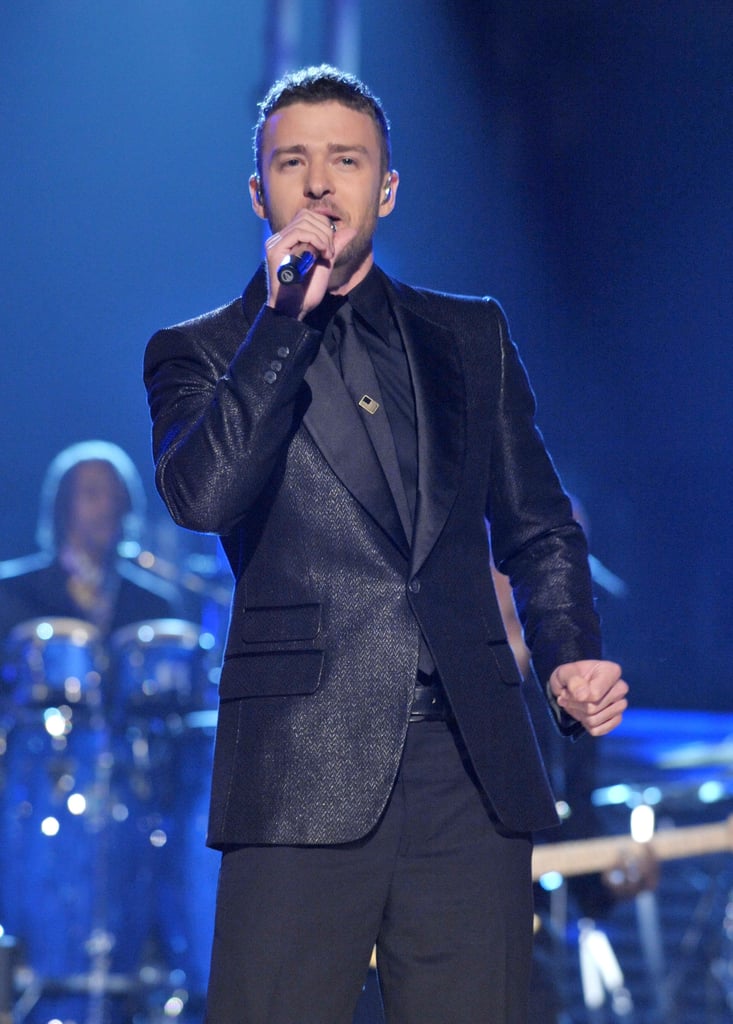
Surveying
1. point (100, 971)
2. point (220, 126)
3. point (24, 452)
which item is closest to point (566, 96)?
point (220, 126)

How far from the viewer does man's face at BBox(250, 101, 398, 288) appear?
5.78ft

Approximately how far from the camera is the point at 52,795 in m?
4.92

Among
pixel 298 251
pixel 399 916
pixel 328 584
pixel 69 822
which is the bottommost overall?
pixel 399 916

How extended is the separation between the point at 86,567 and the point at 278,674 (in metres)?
3.74

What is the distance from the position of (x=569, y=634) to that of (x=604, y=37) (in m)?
3.76

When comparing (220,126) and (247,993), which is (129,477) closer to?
(220,126)

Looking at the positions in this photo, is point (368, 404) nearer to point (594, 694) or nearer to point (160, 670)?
point (594, 694)

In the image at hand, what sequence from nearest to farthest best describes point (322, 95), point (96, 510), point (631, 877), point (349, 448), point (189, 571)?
point (349, 448), point (322, 95), point (631, 877), point (96, 510), point (189, 571)

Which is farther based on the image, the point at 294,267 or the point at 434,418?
the point at 434,418

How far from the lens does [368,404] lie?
5.75 feet

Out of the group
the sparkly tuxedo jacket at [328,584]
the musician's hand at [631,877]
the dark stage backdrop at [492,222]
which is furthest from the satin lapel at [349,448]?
the dark stage backdrop at [492,222]

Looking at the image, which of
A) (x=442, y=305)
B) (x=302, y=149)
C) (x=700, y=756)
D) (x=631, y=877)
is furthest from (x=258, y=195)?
(x=700, y=756)

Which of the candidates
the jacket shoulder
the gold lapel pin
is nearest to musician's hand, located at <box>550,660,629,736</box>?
the gold lapel pin

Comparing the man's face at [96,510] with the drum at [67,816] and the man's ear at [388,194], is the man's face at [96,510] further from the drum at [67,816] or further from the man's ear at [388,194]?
the man's ear at [388,194]
